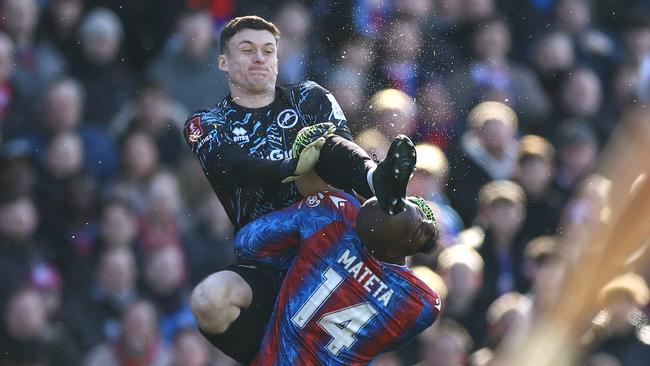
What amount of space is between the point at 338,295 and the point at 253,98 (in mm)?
1178

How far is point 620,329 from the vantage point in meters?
11.0

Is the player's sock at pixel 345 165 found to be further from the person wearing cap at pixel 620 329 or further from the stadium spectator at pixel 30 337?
the person wearing cap at pixel 620 329

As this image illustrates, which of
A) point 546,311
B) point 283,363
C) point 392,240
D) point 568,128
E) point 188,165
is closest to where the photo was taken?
point 392,240

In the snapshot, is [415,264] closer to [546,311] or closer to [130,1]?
[546,311]

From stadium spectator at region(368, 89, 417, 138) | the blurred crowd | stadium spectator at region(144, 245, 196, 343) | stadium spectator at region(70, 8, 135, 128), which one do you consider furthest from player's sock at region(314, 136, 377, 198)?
stadium spectator at region(70, 8, 135, 128)

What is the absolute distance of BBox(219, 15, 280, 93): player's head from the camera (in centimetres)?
855

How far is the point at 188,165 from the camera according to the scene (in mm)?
11664

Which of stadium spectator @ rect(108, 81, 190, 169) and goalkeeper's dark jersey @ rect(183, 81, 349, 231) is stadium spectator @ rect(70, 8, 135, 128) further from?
goalkeeper's dark jersey @ rect(183, 81, 349, 231)

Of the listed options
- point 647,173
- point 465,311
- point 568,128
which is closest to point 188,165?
point 465,311

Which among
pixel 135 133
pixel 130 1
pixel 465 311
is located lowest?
pixel 465 311

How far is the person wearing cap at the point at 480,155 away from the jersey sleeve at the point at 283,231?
11.7 ft

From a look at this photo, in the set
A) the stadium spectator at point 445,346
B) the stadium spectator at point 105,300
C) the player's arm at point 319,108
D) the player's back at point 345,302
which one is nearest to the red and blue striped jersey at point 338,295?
the player's back at point 345,302

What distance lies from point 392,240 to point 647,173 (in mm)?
1508

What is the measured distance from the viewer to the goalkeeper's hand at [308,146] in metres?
7.84
